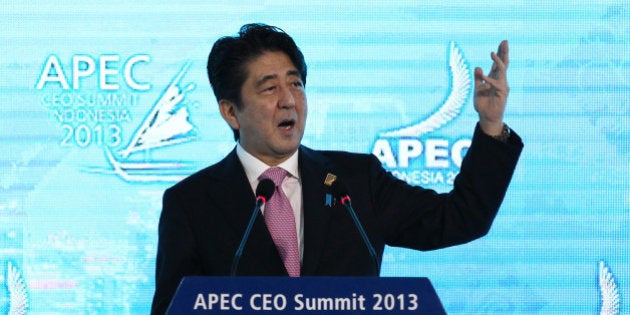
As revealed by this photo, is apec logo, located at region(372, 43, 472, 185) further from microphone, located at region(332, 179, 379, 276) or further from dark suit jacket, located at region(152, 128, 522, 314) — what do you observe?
microphone, located at region(332, 179, 379, 276)

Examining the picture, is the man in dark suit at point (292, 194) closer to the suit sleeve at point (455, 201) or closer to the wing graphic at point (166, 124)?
the suit sleeve at point (455, 201)

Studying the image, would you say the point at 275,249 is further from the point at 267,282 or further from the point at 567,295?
the point at 567,295

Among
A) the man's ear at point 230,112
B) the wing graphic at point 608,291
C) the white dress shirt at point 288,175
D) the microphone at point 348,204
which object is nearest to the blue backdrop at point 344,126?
the wing graphic at point 608,291

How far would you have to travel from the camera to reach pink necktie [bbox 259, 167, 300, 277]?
219 centimetres

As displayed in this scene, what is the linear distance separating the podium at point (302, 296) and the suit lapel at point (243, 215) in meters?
0.46

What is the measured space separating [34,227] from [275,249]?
1861mm

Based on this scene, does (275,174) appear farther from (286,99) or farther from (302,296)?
(302,296)

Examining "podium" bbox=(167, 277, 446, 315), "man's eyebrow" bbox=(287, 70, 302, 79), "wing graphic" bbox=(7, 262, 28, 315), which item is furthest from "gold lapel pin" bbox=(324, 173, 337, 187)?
"wing graphic" bbox=(7, 262, 28, 315)

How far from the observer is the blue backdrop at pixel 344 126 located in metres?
3.75

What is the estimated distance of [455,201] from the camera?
2.23m

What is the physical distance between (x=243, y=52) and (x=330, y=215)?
16.8 inches

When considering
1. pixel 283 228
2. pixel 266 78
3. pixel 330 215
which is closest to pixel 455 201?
pixel 330 215

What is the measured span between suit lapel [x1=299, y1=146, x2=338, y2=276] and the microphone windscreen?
0.46ft

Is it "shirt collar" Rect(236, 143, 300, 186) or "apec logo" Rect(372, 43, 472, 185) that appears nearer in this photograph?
"shirt collar" Rect(236, 143, 300, 186)
